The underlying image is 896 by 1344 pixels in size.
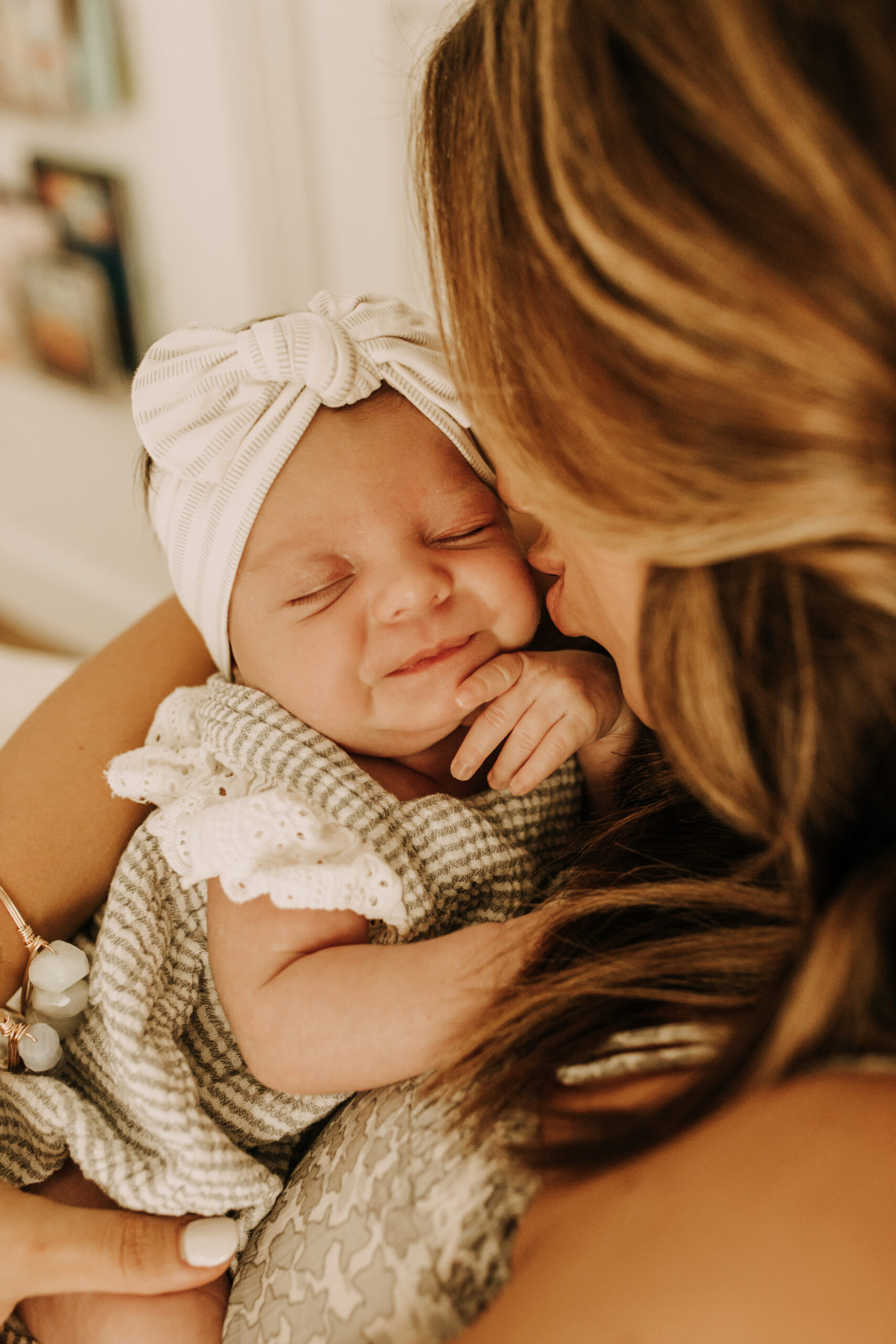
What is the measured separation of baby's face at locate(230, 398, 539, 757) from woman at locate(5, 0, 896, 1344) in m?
0.34

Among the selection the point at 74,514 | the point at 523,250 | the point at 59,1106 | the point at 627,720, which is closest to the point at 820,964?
the point at 523,250

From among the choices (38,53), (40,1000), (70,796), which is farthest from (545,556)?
(38,53)

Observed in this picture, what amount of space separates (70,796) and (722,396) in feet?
2.77

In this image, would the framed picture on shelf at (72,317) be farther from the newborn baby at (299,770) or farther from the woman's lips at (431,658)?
the woman's lips at (431,658)

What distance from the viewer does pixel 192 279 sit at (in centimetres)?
263

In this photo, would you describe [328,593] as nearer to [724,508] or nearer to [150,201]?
[724,508]

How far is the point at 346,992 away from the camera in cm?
83

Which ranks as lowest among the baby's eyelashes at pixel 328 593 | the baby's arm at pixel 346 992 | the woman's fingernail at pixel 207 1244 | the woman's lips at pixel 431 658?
the woman's fingernail at pixel 207 1244

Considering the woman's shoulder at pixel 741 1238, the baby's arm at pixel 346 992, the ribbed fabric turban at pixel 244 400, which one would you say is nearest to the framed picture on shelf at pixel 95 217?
the ribbed fabric turban at pixel 244 400

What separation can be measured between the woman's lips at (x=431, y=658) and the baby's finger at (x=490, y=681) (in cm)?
3

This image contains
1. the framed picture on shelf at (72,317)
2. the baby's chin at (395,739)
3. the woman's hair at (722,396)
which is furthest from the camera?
the framed picture on shelf at (72,317)

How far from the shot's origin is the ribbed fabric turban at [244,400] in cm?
103

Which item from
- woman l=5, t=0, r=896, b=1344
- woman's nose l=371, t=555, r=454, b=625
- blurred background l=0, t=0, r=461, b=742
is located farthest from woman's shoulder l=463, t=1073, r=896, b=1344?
blurred background l=0, t=0, r=461, b=742

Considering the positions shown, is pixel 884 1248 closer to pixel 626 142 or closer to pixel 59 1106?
pixel 626 142
